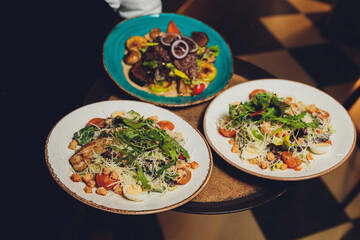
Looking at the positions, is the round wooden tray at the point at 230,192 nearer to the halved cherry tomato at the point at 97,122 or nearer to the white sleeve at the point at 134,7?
the halved cherry tomato at the point at 97,122

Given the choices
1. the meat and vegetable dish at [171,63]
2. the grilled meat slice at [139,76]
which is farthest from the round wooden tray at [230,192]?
the grilled meat slice at [139,76]

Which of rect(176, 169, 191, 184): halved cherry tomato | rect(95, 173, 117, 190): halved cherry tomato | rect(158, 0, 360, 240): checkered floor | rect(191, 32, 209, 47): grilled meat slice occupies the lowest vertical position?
rect(158, 0, 360, 240): checkered floor

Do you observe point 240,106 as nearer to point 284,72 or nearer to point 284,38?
point 284,72

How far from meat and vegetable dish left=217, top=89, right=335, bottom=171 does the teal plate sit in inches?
15.6

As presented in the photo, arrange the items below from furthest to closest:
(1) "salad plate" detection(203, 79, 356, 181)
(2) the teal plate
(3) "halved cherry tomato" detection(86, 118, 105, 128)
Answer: (2) the teal plate → (3) "halved cherry tomato" detection(86, 118, 105, 128) → (1) "salad plate" detection(203, 79, 356, 181)

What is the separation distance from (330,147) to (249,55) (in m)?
3.40

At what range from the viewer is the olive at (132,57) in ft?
9.65

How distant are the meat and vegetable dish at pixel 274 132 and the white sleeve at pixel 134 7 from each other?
1.62 m

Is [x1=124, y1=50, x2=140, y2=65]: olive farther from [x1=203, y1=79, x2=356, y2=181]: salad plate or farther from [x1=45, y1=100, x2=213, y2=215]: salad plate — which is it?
[x1=203, y1=79, x2=356, y2=181]: salad plate

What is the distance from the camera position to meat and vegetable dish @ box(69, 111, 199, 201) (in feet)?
6.44

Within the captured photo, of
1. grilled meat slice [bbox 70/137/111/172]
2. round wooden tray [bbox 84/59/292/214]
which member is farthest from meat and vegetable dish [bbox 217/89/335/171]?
grilled meat slice [bbox 70/137/111/172]

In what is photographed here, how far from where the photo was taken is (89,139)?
2.21 metres

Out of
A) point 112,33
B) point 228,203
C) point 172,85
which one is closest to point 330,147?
point 228,203

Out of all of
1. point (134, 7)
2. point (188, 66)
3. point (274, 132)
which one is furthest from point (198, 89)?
point (134, 7)
